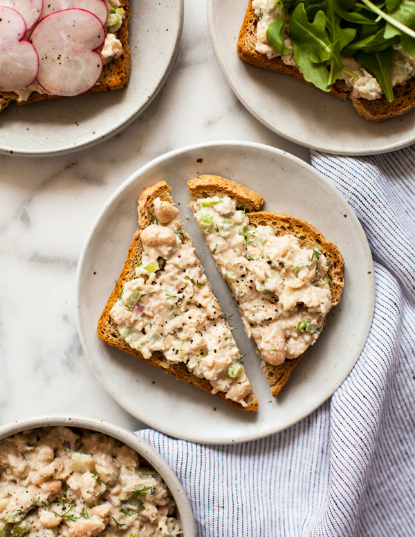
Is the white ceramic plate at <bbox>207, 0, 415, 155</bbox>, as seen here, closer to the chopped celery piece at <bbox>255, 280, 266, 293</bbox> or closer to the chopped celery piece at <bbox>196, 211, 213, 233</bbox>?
the chopped celery piece at <bbox>196, 211, 213, 233</bbox>

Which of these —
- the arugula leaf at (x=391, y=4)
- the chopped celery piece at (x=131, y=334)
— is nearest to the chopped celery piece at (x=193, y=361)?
the chopped celery piece at (x=131, y=334)

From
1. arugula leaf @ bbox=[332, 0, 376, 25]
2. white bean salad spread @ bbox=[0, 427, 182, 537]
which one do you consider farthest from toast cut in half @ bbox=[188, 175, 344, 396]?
arugula leaf @ bbox=[332, 0, 376, 25]

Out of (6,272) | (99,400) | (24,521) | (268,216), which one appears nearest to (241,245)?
(268,216)

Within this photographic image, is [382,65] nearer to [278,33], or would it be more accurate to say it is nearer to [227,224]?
[278,33]

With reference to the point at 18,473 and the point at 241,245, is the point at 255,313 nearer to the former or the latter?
the point at 241,245

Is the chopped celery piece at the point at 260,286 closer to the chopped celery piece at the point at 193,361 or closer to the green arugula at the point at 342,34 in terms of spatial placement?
the chopped celery piece at the point at 193,361

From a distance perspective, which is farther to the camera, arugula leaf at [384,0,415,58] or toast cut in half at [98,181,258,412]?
toast cut in half at [98,181,258,412]

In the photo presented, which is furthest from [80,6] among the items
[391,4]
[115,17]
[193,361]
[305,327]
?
[305,327]
